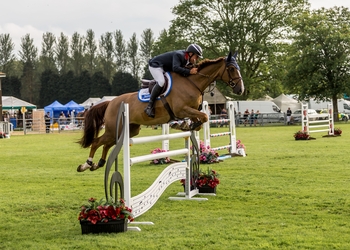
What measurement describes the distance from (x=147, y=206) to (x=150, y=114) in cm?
161

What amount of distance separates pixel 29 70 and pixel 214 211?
75665 millimetres

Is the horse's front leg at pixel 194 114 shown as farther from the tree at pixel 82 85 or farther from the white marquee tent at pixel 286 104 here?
the tree at pixel 82 85

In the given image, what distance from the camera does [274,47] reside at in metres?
50.4

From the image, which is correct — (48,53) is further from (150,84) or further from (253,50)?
(150,84)

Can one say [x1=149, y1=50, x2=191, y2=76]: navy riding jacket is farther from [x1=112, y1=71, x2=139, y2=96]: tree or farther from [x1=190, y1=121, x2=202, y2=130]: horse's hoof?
[x1=112, y1=71, x2=139, y2=96]: tree

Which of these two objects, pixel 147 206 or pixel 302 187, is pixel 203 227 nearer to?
pixel 147 206

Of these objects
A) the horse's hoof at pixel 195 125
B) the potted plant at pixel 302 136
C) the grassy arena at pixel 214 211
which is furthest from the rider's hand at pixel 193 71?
the potted plant at pixel 302 136

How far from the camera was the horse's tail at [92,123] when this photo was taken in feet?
28.3

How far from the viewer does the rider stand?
786 cm

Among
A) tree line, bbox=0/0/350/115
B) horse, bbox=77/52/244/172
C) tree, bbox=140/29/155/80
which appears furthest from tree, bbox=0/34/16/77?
horse, bbox=77/52/244/172

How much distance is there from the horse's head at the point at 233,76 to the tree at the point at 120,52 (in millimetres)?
75916

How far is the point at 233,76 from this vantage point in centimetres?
796

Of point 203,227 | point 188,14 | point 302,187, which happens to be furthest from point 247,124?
point 203,227

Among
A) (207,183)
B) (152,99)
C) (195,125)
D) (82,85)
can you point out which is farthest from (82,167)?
(82,85)
